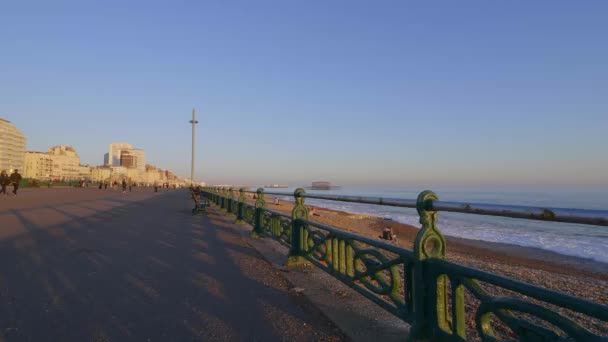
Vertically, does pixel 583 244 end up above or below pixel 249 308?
below

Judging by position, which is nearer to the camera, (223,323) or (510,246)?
(223,323)

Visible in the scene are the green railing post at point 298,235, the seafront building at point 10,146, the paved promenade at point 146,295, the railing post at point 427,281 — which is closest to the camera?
the railing post at point 427,281

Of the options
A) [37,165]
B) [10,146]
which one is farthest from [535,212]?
[37,165]

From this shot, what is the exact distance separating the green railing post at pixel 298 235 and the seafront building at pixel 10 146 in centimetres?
18853

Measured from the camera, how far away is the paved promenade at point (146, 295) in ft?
10.7

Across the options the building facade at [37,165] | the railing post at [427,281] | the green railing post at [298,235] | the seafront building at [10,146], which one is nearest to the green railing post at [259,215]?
the green railing post at [298,235]

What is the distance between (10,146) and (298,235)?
205 meters

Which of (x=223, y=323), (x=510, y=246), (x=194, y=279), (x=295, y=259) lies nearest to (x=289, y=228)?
(x=295, y=259)

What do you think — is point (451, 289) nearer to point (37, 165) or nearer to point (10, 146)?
point (10, 146)

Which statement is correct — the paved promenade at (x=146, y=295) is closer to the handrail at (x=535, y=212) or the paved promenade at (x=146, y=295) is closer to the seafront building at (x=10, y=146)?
the handrail at (x=535, y=212)

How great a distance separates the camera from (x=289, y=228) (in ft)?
20.5

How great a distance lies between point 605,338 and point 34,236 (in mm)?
10960

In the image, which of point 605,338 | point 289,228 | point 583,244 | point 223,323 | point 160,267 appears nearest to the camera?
point 605,338

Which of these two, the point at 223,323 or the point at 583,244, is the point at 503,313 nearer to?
the point at 223,323
